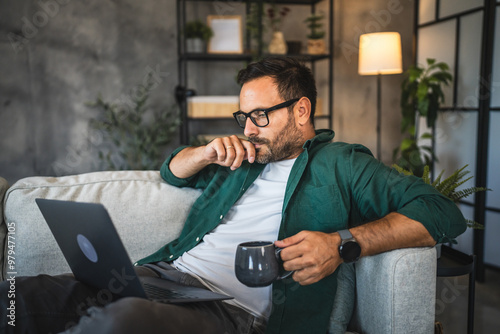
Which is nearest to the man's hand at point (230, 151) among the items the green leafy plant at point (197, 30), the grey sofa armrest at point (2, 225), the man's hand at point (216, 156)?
the man's hand at point (216, 156)

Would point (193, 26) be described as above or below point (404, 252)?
above

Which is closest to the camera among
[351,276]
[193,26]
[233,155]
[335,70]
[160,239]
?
[351,276]

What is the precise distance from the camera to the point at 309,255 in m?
1.16

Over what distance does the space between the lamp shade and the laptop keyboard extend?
2780mm

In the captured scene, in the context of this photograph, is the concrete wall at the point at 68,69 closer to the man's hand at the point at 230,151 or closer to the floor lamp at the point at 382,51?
the floor lamp at the point at 382,51

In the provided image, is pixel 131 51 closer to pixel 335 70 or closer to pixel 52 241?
pixel 335 70

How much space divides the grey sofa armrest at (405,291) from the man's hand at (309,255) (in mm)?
151

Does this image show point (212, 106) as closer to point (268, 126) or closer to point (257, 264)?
point (268, 126)

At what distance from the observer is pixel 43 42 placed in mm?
3555

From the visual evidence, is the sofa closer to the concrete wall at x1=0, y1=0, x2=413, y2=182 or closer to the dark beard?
the dark beard

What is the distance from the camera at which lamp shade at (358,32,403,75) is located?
11.5ft

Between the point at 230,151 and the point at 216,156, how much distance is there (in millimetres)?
85

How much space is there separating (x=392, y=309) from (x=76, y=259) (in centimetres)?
84

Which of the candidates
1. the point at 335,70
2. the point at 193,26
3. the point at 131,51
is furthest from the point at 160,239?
the point at 335,70
